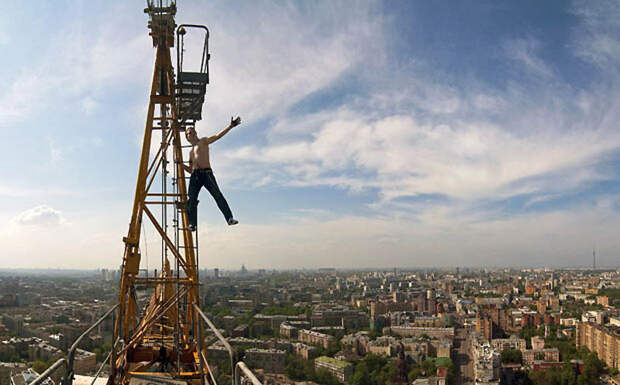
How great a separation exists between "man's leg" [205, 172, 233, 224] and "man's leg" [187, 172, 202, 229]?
0.08 metres

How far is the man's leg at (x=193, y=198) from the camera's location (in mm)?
3299

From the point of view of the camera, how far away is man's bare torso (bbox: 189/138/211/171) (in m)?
3.24

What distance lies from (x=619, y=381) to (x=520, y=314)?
1718cm

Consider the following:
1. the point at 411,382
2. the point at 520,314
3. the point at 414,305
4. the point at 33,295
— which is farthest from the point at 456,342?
the point at 33,295

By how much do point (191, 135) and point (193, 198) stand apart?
1.43 ft

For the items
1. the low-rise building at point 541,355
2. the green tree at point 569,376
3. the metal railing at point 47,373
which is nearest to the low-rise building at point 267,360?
the green tree at point 569,376

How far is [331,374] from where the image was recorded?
22.5m

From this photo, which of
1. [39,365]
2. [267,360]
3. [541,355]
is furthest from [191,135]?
[541,355]

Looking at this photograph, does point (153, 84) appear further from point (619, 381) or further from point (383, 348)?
point (383, 348)

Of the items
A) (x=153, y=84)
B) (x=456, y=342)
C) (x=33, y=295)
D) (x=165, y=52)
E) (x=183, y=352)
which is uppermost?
(x=165, y=52)

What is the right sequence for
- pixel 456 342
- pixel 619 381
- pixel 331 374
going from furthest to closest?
pixel 456 342
pixel 331 374
pixel 619 381

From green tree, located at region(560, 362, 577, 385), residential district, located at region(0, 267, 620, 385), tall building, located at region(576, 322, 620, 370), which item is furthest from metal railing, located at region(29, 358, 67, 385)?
tall building, located at region(576, 322, 620, 370)

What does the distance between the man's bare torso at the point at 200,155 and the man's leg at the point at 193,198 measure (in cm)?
7

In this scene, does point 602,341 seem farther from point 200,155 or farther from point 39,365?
point 200,155
